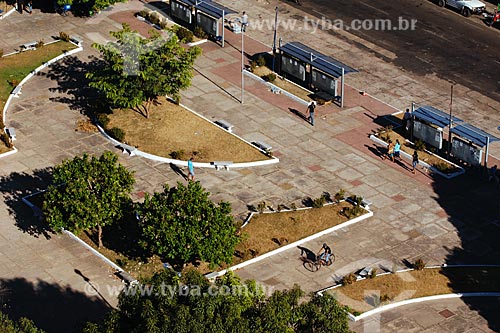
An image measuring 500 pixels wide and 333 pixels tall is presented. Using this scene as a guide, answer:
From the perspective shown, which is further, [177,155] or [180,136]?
[180,136]

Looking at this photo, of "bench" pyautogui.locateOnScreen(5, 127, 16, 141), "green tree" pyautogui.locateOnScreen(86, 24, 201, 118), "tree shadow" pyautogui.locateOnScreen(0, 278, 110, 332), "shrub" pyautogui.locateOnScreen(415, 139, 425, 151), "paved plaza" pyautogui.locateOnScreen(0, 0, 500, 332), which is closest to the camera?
"tree shadow" pyautogui.locateOnScreen(0, 278, 110, 332)

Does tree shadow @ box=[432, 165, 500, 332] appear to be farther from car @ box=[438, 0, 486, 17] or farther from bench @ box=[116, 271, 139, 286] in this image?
car @ box=[438, 0, 486, 17]

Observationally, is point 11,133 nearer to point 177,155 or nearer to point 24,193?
point 24,193

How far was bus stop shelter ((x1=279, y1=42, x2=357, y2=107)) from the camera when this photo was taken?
7506 centimetres

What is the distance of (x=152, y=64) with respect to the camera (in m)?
69.2

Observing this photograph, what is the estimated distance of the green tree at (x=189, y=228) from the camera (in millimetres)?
54000

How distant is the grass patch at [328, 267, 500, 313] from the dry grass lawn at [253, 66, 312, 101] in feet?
71.8

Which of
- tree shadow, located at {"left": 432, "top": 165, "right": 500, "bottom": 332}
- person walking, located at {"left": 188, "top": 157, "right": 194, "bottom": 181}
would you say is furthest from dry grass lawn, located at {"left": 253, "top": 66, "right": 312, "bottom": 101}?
person walking, located at {"left": 188, "top": 157, "right": 194, "bottom": 181}

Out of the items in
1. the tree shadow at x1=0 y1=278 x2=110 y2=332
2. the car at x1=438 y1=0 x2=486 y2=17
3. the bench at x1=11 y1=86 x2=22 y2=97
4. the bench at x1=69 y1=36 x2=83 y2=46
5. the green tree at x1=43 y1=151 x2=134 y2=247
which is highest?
the green tree at x1=43 y1=151 x2=134 y2=247

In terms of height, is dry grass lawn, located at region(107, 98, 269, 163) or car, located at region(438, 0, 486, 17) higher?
car, located at region(438, 0, 486, 17)

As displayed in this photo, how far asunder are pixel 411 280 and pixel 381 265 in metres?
2.03

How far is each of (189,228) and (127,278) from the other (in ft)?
16.4

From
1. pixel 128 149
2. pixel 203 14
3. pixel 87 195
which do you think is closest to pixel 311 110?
pixel 128 149

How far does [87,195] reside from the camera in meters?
56.5
